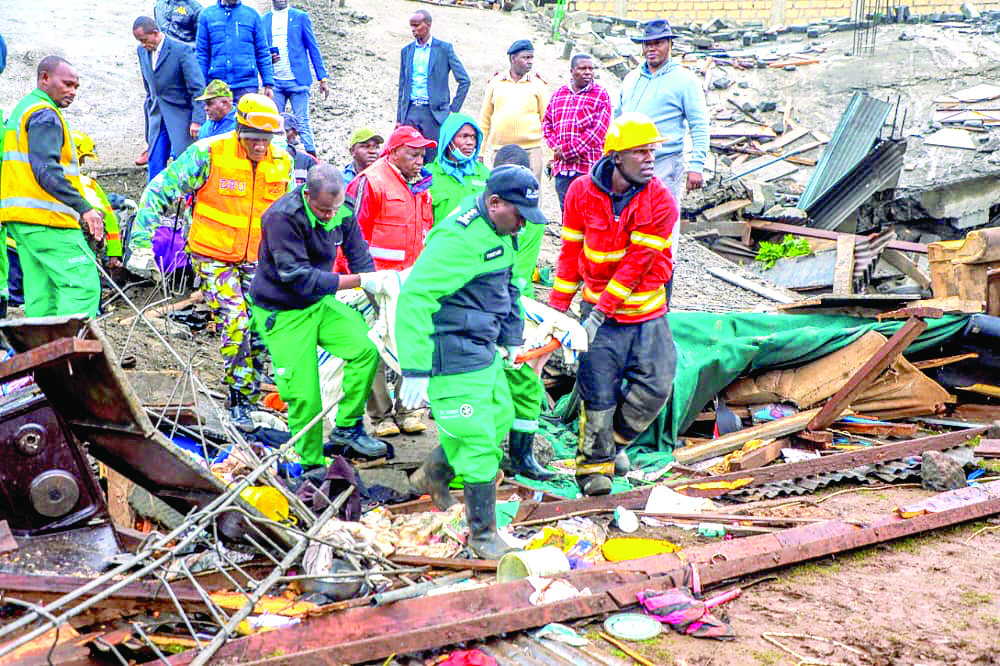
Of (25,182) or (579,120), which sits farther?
(579,120)

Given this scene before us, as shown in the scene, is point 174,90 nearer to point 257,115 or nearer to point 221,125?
point 221,125

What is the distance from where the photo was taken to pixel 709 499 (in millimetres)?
6000

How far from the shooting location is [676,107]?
8.10 meters

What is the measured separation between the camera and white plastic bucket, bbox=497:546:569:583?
4.59 m

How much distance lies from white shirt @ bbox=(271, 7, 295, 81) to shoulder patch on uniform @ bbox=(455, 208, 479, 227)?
6.26m

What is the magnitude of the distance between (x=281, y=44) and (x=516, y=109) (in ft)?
9.29

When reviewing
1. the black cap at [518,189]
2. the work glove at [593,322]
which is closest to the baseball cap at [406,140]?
the work glove at [593,322]

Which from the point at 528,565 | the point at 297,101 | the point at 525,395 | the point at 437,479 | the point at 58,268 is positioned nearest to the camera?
the point at 528,565

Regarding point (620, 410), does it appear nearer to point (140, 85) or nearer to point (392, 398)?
point (392, 398)

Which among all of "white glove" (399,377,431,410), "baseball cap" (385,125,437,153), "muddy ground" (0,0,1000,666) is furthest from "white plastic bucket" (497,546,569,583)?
"baseball cap" (385,125,437,153)

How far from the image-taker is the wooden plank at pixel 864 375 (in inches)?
282

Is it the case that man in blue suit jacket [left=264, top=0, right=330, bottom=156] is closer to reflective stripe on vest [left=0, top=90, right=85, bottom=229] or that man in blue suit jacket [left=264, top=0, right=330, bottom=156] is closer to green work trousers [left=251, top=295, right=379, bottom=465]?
reflective stripe on vest [left=0, top=90, right=85, bottom=229]

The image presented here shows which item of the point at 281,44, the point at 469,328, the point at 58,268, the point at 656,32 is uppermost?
the point at 656,32

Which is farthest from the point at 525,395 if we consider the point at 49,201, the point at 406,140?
the point at 49,201
